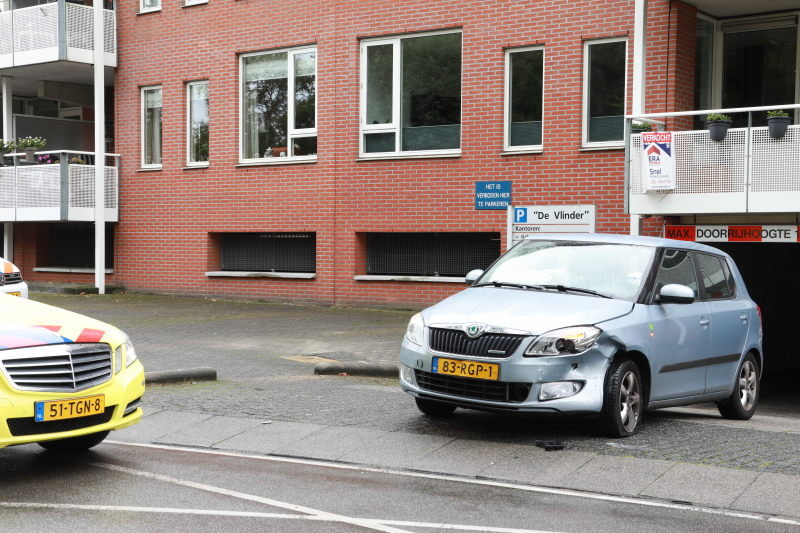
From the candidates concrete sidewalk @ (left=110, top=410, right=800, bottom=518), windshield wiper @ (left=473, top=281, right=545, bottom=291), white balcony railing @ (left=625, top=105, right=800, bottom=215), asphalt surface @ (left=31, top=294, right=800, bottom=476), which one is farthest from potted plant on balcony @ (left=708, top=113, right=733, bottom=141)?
concrete sidewalk @ (left=110, top=410, right=800, bottom=518)

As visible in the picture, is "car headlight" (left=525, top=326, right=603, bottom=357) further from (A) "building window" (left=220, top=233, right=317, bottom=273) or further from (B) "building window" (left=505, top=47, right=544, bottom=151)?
(A) "building window" (left=220, top=233, right=317, bottom=273)

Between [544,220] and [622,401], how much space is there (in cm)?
741

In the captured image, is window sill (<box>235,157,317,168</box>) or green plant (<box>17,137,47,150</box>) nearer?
window sill (<box>235,157,317,168</box>)

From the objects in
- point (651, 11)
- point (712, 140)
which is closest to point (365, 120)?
point (651, 11)

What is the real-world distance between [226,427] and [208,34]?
50.4 feet

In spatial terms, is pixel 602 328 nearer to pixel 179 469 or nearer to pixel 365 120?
pixel 179 469

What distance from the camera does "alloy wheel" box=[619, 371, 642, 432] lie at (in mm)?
7293

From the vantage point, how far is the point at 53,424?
600cm

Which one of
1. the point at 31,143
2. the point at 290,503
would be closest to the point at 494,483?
the point at 290,503

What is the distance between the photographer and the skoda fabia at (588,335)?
22.7 ft

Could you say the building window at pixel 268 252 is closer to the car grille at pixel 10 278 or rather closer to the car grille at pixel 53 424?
the car grille at pixel 10 278

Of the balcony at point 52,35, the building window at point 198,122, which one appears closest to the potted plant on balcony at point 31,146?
the balcony at point 52,35

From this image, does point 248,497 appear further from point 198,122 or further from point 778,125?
point 198,122

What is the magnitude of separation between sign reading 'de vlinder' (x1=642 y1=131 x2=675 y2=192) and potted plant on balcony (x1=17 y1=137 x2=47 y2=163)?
14934 millimetres
